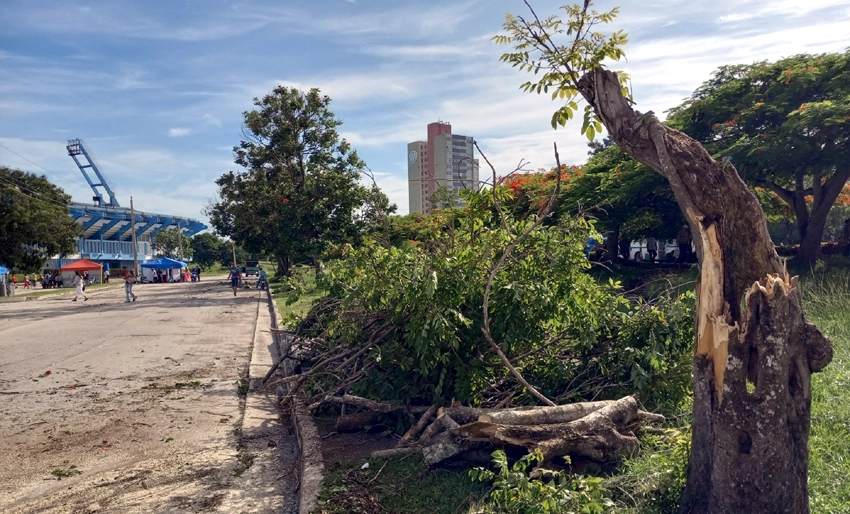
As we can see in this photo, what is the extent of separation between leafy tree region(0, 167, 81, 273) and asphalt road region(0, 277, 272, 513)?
74.7ft

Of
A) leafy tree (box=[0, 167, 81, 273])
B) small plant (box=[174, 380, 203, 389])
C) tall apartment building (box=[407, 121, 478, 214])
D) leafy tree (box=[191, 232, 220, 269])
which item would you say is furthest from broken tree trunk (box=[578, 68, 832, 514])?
leafy tree (box=[191, 232, 220, 269])

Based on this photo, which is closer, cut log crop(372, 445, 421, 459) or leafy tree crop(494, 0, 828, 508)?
leafy tree crop(494, 0, 828, 508)

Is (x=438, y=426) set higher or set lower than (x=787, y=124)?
lower

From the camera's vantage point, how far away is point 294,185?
26719mm

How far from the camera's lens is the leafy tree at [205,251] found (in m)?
104

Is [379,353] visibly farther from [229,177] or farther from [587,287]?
[229,177]

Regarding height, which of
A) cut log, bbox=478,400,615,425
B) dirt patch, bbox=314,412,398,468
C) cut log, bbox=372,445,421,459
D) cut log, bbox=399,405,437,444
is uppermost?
cut log, bbox=478,400,615,425

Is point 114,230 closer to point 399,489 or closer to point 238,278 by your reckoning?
point 238,278

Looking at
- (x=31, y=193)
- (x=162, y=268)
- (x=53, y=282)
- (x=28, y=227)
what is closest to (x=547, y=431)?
(x=28, y=227)

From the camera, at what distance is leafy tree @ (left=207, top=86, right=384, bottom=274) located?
82.4 feet

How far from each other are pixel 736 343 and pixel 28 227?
38222mm

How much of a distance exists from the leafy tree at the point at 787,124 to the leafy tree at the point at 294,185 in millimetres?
12574

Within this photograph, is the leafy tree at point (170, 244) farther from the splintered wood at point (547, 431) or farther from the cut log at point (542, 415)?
the cut log at point (542, 415)

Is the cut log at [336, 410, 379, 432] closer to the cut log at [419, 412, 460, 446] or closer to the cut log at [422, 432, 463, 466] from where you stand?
the cut log at [419, 412, 460, 446]
